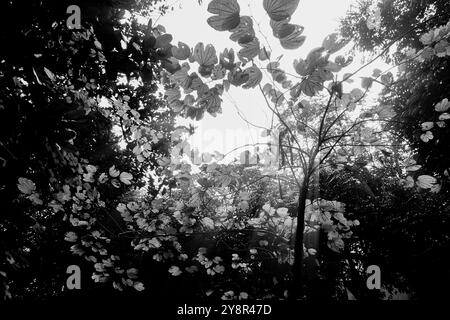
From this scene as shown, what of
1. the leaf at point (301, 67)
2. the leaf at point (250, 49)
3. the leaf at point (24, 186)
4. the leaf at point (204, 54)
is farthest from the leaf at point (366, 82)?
the leaf at point (24, 186)

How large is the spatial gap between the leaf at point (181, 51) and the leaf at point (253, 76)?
324 millimetres

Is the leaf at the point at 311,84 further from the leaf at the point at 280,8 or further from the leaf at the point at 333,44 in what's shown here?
the leaf at the point at 280,8

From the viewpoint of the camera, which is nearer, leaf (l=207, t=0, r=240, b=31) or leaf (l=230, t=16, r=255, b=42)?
leaf (l=207, t=0, r=240, b=31)

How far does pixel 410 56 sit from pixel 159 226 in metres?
2.32

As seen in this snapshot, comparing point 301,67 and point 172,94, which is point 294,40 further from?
point 172,94

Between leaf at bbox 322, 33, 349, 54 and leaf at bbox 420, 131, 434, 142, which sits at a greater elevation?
leaf at bbox 322, 33, 349, 54

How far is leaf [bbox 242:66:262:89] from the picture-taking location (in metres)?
1.46

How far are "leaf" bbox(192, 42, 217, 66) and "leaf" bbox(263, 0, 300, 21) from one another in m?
0.36

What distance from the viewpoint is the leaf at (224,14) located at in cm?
106

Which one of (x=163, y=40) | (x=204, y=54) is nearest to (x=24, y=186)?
(x=163, y=40)

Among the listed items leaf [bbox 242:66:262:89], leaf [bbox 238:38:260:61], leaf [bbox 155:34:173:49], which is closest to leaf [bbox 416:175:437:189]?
leaf [bbox 242:66:262:89]

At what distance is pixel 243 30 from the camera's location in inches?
46.9

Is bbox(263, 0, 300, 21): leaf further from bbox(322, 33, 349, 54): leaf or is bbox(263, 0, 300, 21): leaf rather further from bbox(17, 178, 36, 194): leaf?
bbox(17, 178, 36, 194): leaf

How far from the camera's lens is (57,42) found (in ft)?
6.46
